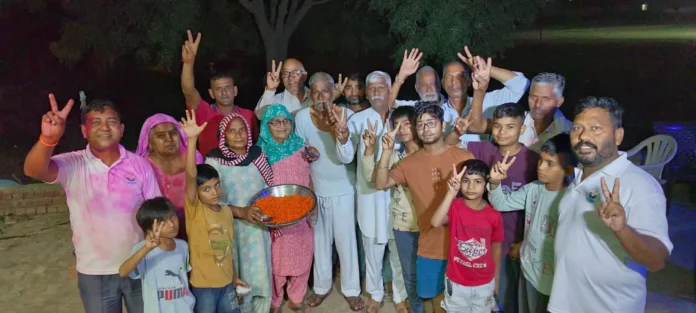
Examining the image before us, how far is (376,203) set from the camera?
420 cm

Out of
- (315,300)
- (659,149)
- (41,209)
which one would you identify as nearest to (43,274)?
(41,209)

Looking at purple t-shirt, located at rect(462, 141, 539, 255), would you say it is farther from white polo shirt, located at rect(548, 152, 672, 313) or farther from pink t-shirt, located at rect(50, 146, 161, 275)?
pink t-shirt, located at rect(50, 146, 161, 275)

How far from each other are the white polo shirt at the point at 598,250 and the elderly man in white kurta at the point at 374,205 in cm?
159

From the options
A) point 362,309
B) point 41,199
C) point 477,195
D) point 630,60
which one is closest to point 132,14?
point 41,199

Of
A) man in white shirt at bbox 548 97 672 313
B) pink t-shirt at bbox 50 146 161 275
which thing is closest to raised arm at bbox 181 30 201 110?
pink t-shirt at bbox 50 146 161 275

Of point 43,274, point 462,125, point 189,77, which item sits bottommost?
point 43,274

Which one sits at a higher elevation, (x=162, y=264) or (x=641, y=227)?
(x=641, y=227)

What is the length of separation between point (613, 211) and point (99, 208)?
2556 millimetres

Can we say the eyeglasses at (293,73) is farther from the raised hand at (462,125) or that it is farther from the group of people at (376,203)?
the raised hand at (462,125)

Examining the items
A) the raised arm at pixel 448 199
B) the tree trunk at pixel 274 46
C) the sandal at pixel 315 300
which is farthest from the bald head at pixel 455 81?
the tree trunk at pixel 274 46

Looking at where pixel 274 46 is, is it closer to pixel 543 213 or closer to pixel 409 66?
pixel 409 66

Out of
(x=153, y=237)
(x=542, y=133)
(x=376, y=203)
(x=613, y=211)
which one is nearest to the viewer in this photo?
(x=613, y=211)

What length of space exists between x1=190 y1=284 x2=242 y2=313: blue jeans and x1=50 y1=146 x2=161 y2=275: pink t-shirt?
55 centimetres

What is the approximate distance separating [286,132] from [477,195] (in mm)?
1475
